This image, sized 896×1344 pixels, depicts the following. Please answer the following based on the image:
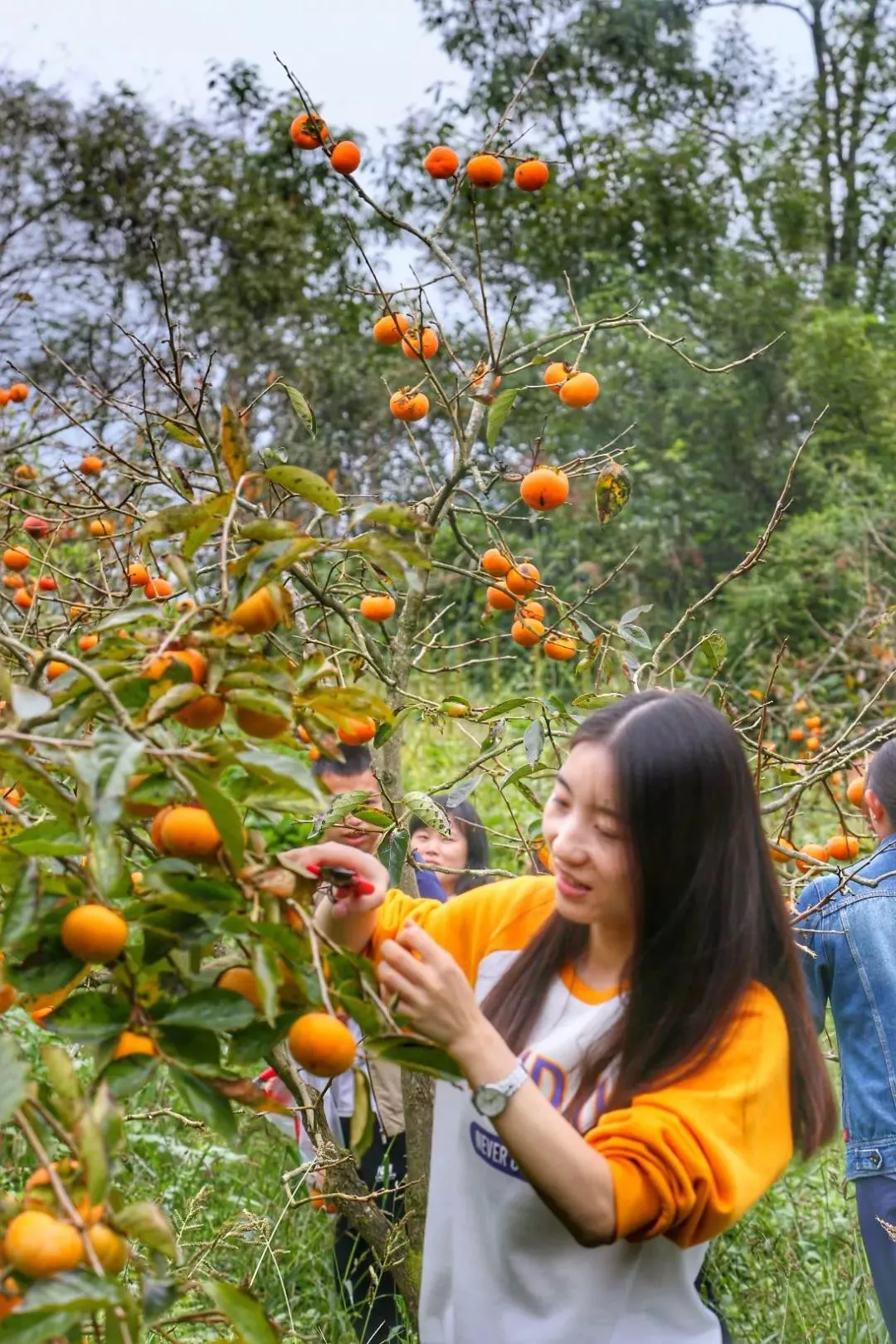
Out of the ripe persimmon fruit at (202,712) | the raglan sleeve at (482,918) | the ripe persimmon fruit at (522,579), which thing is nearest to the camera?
the ripe persimmon fruit at (202,712)

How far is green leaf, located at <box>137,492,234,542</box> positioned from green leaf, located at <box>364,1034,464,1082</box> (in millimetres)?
432

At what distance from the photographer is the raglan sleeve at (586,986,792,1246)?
1.02m

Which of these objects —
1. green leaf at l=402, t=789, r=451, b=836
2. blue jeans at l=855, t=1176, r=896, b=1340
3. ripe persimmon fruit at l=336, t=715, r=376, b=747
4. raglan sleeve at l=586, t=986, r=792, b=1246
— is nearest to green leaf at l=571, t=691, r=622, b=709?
green leaf at l=402, t=789, r=451, b=836

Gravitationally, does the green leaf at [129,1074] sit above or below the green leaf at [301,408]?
below

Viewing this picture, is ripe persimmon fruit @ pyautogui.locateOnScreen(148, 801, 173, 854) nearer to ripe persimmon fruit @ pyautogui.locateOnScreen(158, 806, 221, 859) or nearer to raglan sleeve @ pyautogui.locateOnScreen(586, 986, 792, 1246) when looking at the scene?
ripe persimmon fruit @ pyautogui.locateOnScreen(158, 806, 221, 859)

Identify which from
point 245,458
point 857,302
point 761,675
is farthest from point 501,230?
point 245,458

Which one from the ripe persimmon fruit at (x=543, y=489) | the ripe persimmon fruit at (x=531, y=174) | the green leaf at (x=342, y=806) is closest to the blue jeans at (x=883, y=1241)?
the green leaf at (x=342, y=806)

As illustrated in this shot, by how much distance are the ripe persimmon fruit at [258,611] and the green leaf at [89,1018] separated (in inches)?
11.4

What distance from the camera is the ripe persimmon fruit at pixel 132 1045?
36.9 inches

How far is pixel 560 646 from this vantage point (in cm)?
215

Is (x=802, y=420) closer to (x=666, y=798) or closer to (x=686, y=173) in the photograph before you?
(x=686, y=173)

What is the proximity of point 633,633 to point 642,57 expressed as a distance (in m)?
10.4

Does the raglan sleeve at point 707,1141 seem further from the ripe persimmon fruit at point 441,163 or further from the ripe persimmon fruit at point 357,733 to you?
the ripe persimmon fruit at point 441,163

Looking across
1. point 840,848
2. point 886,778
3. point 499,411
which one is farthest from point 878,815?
point 499,411
